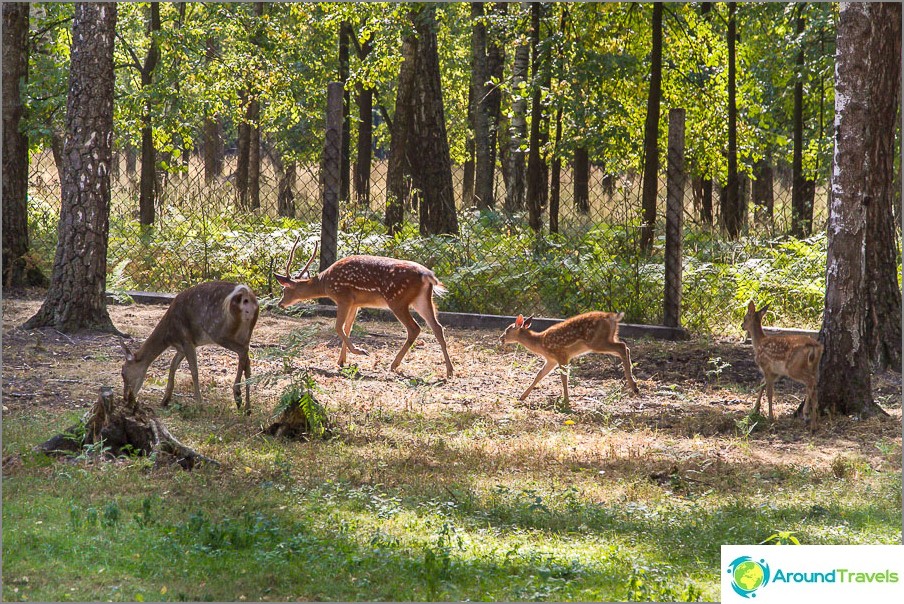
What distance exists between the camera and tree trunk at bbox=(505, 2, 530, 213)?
62.3 ft

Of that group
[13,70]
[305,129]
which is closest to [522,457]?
[13,70]

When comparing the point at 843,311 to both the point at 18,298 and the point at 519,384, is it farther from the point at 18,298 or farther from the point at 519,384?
the point at 18,298

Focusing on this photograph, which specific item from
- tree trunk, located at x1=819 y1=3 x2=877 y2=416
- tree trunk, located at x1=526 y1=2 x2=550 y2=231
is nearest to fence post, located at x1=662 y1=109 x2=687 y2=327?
tree trunk, located at x1=819 y1=3 x2=877 y2=416

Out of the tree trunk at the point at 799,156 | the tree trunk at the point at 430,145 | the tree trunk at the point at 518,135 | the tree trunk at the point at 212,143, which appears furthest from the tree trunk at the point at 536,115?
the tree trunk at the point at 212,143

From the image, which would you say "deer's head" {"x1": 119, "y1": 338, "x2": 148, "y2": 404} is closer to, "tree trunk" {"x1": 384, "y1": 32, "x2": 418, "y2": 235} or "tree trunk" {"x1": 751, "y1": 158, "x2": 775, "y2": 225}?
"tree trunk" {"x1": 384, "y1": 32, "x2": 418, "y2": 235}

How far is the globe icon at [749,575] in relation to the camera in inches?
191

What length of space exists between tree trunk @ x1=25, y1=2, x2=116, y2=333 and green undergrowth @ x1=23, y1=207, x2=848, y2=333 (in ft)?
9.75

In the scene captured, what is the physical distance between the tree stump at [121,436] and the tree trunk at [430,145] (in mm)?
10640

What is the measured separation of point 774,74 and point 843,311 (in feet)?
50.8

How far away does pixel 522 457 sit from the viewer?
758cm

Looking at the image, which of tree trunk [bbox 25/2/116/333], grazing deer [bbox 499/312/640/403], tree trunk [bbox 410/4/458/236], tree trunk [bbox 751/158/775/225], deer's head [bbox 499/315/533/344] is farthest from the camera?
tree trunk [bbox 751/158/775/225]

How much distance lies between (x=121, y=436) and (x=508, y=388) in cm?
424

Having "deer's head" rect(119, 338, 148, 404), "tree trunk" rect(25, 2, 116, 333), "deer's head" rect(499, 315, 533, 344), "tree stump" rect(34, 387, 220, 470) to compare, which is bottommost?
"tree stump" rect(34, 387, 220, 470)

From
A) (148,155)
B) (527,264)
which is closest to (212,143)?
(148,155)
